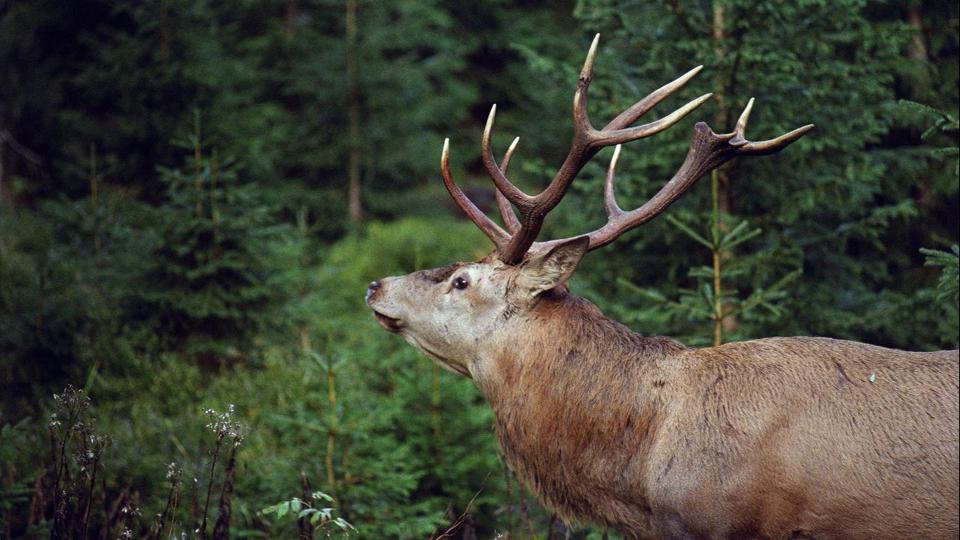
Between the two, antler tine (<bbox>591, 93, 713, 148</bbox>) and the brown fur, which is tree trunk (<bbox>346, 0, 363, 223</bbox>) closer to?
antler tine (<bbox>591, 93, 713, 148</bbox>)

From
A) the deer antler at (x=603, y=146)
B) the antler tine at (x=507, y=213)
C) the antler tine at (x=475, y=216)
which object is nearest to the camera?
the deer antler at (x=603, y=146)

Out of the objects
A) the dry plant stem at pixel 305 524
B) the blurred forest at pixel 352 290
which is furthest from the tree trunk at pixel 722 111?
the dry plant stem at pixel 305 524

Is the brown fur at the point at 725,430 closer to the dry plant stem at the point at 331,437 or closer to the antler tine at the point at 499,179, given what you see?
the antler tine at the point at 499,179

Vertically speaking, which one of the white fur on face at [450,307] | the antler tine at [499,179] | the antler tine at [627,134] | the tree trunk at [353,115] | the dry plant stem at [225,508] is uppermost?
the antler tine at [627,134]

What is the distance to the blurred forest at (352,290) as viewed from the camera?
6148mm

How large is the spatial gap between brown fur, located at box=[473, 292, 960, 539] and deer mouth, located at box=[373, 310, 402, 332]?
535 millimetres

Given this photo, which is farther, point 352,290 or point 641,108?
point 352,290

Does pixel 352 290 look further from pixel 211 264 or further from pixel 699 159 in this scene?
pixel 699 159

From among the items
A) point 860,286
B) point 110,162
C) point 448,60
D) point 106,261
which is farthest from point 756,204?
point 448,60

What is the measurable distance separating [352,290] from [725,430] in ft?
24.7

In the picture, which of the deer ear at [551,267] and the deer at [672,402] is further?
the deer ear at [551,267]

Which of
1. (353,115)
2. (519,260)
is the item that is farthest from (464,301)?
(353,115)

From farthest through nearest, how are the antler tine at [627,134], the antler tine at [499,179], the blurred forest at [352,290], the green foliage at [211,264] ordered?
1. the green foliage at [211,264]
2. the blurred forest at [352,290]
3. the antler tine at [499,179]
4. the antler tine at [627,134]

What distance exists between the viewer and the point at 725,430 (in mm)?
4309
